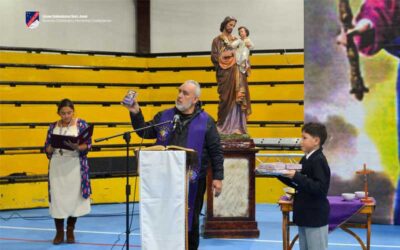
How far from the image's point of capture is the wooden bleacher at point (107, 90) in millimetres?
8320

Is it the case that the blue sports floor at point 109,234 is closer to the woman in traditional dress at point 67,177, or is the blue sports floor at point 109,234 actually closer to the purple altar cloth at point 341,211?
the woman in traditional dress at point 67,177

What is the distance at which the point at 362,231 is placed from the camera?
20.9 ft

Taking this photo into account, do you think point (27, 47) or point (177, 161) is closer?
point (177, 161)

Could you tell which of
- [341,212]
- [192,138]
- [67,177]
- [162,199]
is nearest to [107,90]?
[67,177]

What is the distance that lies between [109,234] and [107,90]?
341 centimetres

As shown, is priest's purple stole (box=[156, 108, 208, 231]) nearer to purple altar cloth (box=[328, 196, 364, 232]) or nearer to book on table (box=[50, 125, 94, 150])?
purple altar cloth (box=[328, 196, 364, 232])

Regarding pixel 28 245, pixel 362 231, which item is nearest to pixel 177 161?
pixel 28 245

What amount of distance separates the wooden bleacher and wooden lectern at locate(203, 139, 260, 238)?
2.89 meters

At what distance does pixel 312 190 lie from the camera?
→ 3.49m

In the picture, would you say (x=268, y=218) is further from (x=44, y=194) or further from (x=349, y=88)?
(x=44, y=194)

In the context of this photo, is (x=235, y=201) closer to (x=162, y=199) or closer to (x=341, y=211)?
(x=341, y=211)

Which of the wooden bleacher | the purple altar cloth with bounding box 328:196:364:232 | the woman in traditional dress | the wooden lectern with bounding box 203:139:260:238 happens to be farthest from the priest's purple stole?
the wooden bleacher

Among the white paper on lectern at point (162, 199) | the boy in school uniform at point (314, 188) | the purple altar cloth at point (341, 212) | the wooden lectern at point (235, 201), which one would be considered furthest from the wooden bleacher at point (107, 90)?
the boy in school uniform at point (314, 188)

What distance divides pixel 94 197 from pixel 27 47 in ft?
8.37
